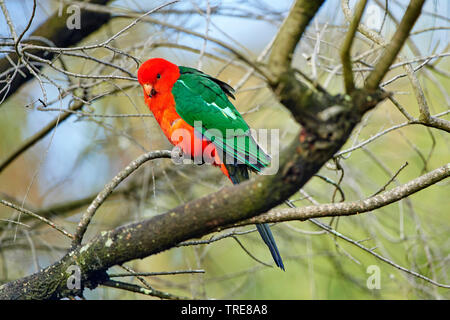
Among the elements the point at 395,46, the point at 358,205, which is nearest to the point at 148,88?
the point at 358,205

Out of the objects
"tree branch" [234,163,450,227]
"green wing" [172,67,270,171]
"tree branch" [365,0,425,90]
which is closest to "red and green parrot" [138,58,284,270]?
"green wing" [172,67,270,171]

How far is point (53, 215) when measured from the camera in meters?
4.09

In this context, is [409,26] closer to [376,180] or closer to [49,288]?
[49,288]

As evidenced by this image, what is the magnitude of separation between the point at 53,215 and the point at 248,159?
2.13 metres

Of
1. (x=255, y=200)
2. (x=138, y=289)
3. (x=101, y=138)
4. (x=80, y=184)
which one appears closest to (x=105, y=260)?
(x=138, y=289)

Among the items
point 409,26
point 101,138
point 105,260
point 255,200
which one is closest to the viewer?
point 409,26

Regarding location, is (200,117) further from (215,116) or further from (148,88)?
(148,88)

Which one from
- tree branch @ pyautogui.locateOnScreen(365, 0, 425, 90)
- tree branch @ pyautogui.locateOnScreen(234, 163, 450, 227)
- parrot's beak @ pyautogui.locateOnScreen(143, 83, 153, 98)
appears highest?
parrot's beak @ pyautogui.locateOnScreen(143, 83, 153, 98)

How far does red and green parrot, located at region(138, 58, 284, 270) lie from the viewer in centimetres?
289

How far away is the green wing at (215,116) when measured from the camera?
2.81 meters

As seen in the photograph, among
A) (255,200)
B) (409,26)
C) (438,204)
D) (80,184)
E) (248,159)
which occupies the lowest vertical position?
(255,200)

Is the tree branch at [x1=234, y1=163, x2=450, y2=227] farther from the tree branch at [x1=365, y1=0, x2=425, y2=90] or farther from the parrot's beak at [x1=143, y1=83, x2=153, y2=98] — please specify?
the parrot's beak at [x1=143, y1=83, x2=153, y2=98]

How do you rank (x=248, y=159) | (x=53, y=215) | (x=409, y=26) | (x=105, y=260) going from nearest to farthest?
(x=409, y=26), (x=105, y=260), (x=248, y=159), (x=53, y=215)

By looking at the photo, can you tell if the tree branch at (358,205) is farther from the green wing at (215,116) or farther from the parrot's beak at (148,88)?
the parrot's beak at (148,88)
